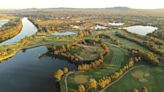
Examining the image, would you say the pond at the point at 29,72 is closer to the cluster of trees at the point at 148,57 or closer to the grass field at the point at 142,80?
the grass field at the point at 142,80

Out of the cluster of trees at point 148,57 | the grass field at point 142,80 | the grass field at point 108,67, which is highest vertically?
the cluster of trees at point 148,57

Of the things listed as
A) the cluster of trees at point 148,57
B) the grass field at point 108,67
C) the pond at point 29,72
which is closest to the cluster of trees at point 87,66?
the grass field at point 108,67

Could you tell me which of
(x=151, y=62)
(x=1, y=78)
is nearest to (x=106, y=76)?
(x=151, y=62)

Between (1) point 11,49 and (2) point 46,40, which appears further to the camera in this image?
(2) point 46,40

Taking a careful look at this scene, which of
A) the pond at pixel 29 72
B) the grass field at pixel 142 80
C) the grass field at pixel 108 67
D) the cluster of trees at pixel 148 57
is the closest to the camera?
the grass field at pixel 142 80

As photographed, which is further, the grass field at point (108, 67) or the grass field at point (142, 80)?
the grass field at point (108, 67)

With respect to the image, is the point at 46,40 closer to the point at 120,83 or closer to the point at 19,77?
the point at 19,77

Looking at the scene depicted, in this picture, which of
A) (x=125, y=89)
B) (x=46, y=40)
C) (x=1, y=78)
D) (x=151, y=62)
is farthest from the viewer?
(x=46, y=40)

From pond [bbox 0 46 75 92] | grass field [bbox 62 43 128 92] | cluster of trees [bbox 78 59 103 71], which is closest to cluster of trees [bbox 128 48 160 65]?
grass field [bbox 62 43 128 92]
